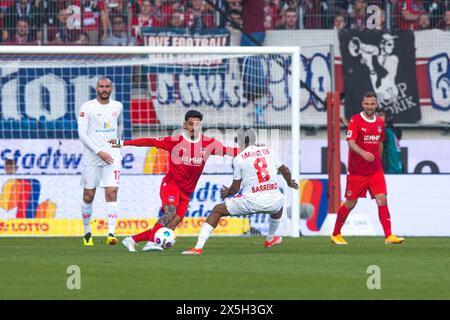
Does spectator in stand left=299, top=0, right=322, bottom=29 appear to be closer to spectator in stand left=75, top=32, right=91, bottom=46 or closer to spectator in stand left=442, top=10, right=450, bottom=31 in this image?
spectator in stand left=442, top=10, right=450, bottom=31

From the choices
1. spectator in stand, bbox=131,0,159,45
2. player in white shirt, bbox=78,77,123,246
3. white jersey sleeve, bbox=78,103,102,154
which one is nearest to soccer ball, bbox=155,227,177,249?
player in white shirt, bbox=78,77,123,246

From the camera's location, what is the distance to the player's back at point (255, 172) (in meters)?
15.0

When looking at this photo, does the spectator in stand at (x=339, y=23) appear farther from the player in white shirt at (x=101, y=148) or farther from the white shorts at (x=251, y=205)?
the white shorts at (x=251, y=205)

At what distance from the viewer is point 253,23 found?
81.6 ft

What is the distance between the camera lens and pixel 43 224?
20.5 m

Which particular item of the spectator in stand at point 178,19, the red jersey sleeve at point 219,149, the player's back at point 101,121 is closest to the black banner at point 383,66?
the spectator in stand at point 178,19

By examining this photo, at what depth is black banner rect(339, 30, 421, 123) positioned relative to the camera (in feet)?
82.6

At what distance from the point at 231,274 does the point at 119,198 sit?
366 inches

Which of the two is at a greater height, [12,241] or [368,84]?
[368,84]

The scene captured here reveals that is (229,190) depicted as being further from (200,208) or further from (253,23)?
(253,23)

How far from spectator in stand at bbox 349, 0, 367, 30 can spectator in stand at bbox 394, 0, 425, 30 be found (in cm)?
69

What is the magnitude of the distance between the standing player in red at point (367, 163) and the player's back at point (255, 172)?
77.7 inches
